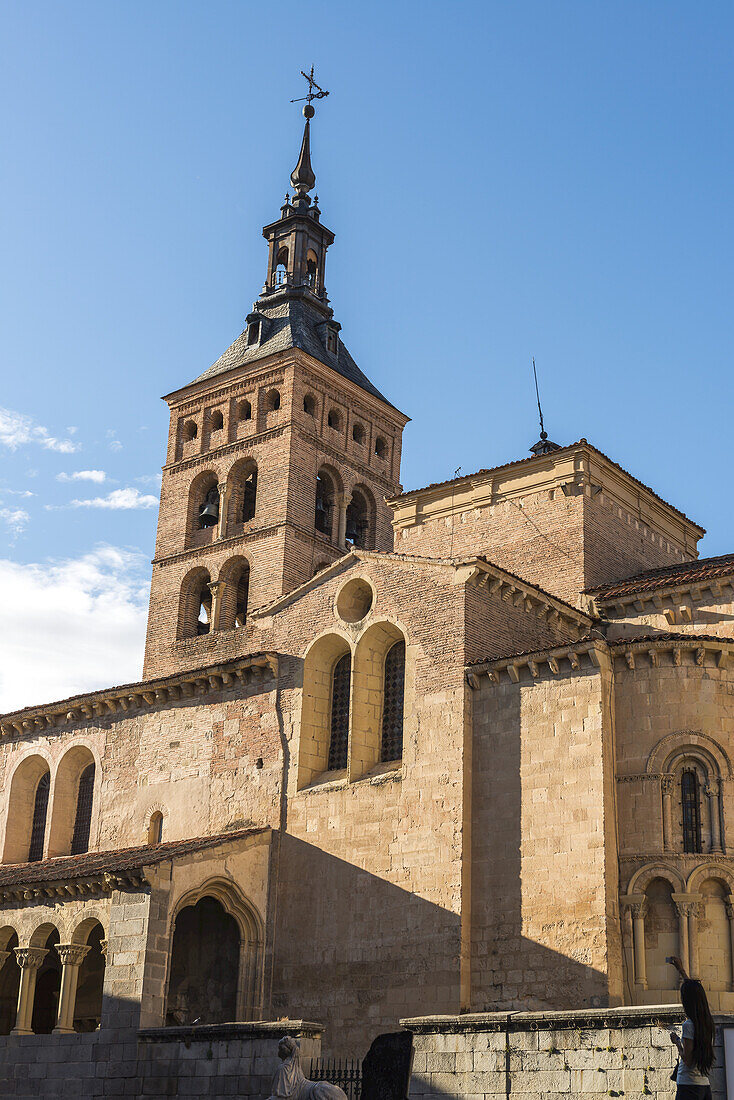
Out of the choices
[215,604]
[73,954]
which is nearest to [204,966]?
[73,954]

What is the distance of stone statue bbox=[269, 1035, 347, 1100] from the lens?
1345 cm

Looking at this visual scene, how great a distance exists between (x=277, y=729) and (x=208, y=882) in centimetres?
380

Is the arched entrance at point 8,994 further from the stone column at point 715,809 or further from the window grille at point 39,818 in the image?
the stone column at point 715,809

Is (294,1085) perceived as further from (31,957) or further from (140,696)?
(140,696)

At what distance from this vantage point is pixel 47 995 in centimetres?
2694

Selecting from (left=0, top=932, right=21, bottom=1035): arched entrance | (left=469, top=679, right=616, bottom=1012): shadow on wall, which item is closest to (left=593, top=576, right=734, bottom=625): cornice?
(left=469, top=679, right=616, bottom=1012): shadow on wall

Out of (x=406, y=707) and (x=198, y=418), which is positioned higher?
(x=198, y=418)

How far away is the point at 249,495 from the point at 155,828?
14.8m

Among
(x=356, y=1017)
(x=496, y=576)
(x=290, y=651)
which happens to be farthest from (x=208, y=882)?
(x=496, y=576)

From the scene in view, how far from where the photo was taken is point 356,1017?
71.5 ft

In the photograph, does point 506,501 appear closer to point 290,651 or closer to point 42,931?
point 290,651

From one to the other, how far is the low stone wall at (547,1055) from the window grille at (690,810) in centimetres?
677

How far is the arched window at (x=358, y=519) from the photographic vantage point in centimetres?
4016

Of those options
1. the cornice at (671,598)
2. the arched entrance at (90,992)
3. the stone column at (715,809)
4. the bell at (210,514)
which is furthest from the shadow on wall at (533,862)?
the bell at (210,514)
